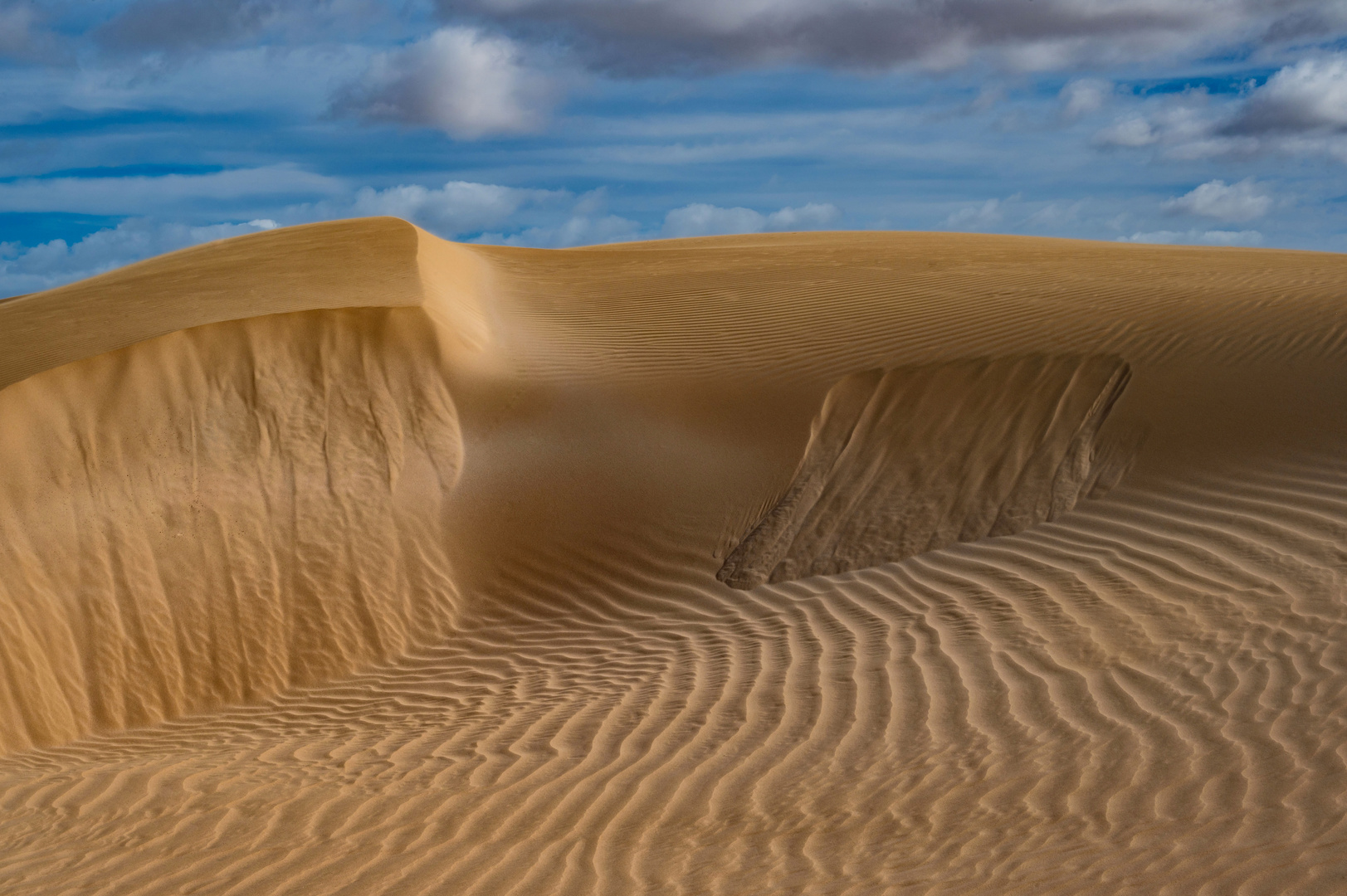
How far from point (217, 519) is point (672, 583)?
4.08 meters

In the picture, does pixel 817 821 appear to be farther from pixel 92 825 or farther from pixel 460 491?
pixel 460 491

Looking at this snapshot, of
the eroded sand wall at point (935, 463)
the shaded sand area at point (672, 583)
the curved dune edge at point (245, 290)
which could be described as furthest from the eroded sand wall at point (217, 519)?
the eroded sand wall at point (935, 463)

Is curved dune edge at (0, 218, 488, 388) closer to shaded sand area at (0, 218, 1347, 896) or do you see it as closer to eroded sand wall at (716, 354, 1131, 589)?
shaded sand area at (0, 218, 1347, 896)

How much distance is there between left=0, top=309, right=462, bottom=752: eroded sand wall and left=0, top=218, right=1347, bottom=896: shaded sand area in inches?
1.3

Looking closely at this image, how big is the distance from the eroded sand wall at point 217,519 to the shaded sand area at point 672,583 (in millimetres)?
32

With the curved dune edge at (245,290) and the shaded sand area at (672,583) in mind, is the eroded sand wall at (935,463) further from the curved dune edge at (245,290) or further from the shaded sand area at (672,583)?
the curved dune edge at (245,290)

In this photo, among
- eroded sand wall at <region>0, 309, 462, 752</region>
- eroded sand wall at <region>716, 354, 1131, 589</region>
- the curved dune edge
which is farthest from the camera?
the curved dune edge

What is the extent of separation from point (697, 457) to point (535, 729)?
14.8 ft

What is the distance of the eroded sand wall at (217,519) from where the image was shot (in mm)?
8258

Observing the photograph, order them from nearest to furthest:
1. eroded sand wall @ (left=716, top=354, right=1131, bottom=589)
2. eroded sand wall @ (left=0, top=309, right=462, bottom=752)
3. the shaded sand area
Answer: the shaded sand area < eroded sand wall @ (left=0, top=309, right=462, bottom=752) < eroded sand wall @ (left=716, top=354, right=1131, bottom=589)

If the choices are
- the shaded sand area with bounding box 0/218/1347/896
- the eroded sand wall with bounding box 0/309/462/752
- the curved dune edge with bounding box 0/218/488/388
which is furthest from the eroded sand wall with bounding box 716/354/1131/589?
the curved dune edge with bounding box 0/218/488/388

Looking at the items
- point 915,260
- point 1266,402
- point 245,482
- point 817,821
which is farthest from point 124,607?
point 915,260

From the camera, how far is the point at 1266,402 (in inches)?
360

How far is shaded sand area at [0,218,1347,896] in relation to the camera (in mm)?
4410
